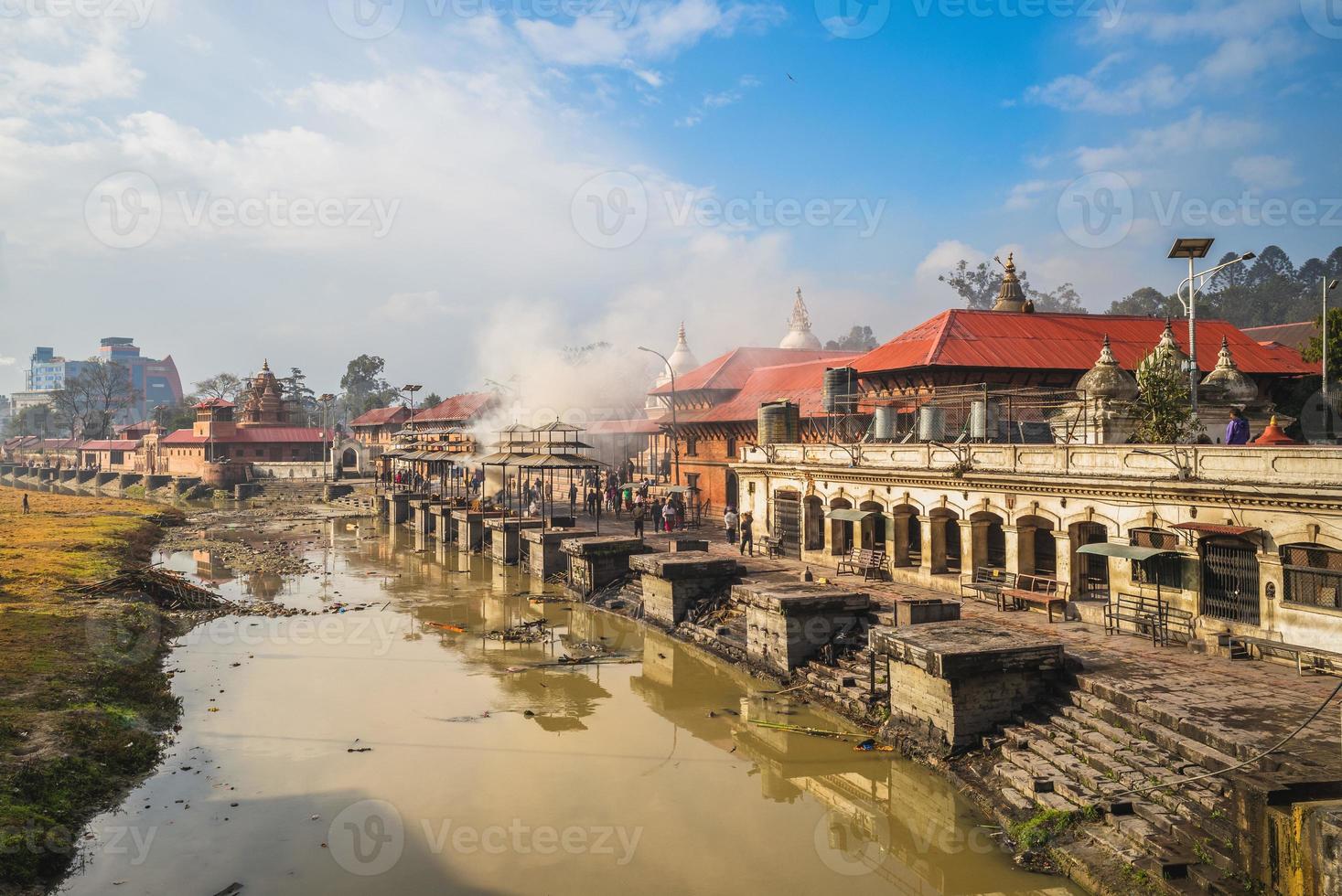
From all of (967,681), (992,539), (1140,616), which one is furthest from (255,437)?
(967,681)

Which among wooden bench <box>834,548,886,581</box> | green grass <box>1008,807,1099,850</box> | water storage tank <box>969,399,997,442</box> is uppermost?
water storage tank <box>969,399,997,442</box>

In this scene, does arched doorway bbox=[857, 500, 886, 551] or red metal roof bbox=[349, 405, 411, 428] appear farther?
red metal roof bbox=[349, 405, 411, 428]

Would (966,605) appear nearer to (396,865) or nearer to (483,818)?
(483,818)

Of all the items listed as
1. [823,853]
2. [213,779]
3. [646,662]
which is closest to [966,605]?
[646,662]

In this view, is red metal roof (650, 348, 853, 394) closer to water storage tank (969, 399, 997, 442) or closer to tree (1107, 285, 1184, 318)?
water storage tank (969, 399, 997, 442)

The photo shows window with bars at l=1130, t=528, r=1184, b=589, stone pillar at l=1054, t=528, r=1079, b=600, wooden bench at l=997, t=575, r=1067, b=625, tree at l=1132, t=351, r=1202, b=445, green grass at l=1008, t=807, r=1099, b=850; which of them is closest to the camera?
green grass at l=1008, t=807, r=1099, b=850

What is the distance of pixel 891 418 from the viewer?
26812 mm

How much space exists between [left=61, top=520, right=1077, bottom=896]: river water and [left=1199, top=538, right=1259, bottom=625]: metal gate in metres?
6.65

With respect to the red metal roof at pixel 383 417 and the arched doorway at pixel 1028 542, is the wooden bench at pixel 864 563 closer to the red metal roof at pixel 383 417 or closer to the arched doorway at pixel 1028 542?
the arched doorway at pixel 1028 542

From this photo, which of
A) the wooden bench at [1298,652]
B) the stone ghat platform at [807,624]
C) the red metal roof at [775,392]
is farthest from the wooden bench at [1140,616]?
the red metal roof at [775,392]

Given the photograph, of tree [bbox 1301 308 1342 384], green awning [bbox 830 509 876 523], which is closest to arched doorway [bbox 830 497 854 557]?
green awning [bbox 830 509 876 523]

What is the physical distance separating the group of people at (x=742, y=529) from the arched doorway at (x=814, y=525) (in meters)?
2.11

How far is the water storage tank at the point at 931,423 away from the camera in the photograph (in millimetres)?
24188

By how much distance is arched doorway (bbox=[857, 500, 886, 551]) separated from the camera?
2445 cm
